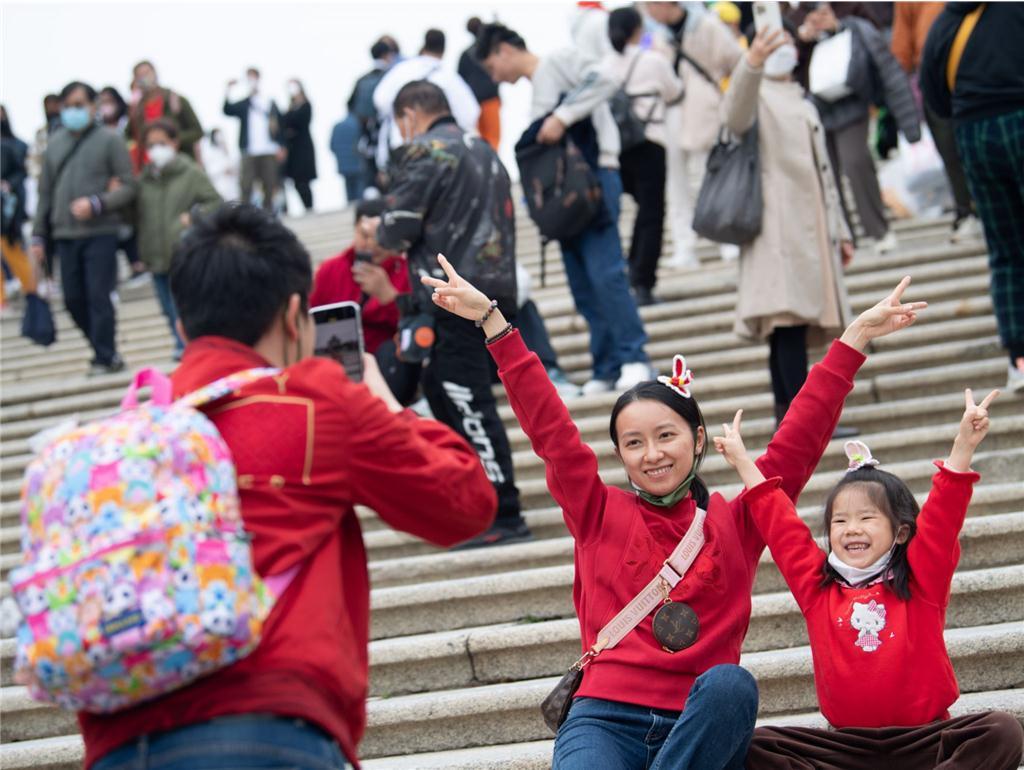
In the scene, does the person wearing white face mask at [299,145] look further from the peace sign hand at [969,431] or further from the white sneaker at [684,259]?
the peace sign hand at [969,431]

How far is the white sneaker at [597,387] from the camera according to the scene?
6.95 m

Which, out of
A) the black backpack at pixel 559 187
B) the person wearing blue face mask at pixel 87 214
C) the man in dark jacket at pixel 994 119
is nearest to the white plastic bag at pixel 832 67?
the black backpack at pixel 559 187

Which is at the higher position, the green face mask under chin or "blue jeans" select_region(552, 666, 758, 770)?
the green face mask under chin

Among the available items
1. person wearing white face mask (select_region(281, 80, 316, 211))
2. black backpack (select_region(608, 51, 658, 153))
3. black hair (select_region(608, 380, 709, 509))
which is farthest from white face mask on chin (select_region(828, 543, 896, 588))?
person wearing white face mask (select_region(281, 80, 316, 211))

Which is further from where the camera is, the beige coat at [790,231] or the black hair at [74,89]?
the black hair at [74,89]

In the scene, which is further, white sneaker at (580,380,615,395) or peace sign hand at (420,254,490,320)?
white sneaker at (580,380,615,395)

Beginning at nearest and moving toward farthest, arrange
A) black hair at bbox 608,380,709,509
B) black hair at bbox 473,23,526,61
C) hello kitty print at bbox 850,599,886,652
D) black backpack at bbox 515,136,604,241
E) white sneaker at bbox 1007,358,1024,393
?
1. hello kitty print at bbox 850,599,886,652
2. black hair at bbox 608,380,709,509
3. white sneaker at bbox 1007,358,1024,393
4. black backpack at bbox 515,136,604,241
5. black hair at bbox 473,23,526,61

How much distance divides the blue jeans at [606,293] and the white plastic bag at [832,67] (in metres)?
2.11

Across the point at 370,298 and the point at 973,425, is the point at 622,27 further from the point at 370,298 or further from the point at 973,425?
the point at 973,425

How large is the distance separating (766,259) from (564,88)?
1655 millimetres

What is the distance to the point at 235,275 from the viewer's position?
2393 millimetres

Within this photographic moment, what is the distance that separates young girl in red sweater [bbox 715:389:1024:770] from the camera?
3297mm

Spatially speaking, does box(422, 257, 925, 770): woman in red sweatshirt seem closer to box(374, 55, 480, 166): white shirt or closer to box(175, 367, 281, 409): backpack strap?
box(175, 367, 281, 409): backpack strap

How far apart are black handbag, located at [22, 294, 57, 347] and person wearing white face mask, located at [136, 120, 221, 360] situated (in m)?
1.33
